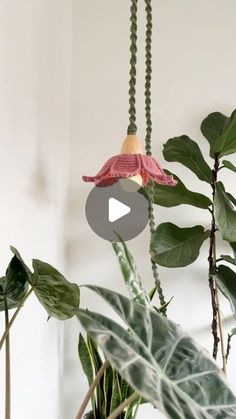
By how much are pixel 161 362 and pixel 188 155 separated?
83cm

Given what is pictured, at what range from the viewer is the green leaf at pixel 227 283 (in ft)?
3.51

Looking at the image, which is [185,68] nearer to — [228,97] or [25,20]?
[228,97]

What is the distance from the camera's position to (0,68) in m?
0.76

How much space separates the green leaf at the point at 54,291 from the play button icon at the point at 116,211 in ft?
1.56

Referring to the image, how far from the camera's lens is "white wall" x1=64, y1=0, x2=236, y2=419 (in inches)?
52.2

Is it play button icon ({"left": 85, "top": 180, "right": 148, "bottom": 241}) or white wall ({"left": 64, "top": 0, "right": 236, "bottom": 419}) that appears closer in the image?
play button icon ({"left": 85, "top": 180, "right": 148, "bottom": 241})

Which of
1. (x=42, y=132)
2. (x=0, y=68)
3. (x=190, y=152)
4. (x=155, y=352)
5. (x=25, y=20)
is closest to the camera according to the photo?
(x=155, y=352)

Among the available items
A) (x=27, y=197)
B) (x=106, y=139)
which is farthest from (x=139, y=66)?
(x=27, y=197)

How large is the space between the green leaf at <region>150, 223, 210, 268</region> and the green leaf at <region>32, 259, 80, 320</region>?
442 millimetres

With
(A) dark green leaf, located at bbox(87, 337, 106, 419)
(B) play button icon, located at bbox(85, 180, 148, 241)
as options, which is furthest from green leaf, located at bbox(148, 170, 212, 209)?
(A) dark green leaf, located at bbox(87, 337, 106, 419)

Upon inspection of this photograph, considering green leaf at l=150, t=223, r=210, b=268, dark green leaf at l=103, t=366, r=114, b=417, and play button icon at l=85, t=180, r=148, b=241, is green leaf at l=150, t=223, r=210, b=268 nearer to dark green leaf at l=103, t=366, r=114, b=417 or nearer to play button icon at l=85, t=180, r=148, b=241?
play button icon at l=85, t=180, r=148, b=241

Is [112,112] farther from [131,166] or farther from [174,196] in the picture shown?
[131,166]

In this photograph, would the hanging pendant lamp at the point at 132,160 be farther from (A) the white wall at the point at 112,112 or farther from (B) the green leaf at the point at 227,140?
(A) the white wall at the point at 112,112

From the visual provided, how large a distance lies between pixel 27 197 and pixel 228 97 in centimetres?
77
